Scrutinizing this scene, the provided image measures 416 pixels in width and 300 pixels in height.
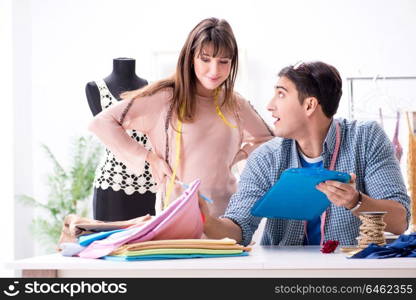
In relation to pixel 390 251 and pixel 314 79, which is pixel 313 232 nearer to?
pixel 314 79

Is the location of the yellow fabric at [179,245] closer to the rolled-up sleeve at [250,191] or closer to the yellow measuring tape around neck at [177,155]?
the rolled-up sleeve at [250,191]

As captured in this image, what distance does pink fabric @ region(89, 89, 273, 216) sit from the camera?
2.79m

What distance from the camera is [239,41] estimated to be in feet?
19.4

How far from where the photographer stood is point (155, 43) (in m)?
6.05

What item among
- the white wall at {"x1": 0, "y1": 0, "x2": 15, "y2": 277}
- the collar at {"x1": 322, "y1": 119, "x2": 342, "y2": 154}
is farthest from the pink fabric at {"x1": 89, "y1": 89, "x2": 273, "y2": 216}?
the white wall at {"x1": 0, "y1": 0, "x2": 15, "y2": 277}

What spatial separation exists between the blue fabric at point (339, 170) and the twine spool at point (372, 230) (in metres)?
0.49

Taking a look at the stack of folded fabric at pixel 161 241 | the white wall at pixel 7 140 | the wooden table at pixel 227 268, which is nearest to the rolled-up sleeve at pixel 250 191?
the stack of folded fabric at pixel 161 241

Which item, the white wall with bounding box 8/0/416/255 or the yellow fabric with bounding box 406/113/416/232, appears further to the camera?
the white wall with bounding box 8/0/416/255

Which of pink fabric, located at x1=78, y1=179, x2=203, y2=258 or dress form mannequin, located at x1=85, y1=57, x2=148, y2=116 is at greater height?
dress form mannequin, located at x1=85, y1=57, x2=148, y2=116

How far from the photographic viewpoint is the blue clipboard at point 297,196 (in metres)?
1.96

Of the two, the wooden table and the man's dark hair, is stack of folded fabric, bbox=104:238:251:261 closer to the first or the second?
the wooden table

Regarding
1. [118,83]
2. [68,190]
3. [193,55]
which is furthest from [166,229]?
[68,190]

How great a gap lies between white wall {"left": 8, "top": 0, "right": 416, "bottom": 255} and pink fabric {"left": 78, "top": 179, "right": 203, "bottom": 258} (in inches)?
160

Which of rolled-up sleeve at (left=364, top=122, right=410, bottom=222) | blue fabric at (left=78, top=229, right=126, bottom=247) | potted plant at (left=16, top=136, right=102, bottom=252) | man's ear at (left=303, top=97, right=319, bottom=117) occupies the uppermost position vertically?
man's ear at (left=303, top=97, right=319, bottom=117)
